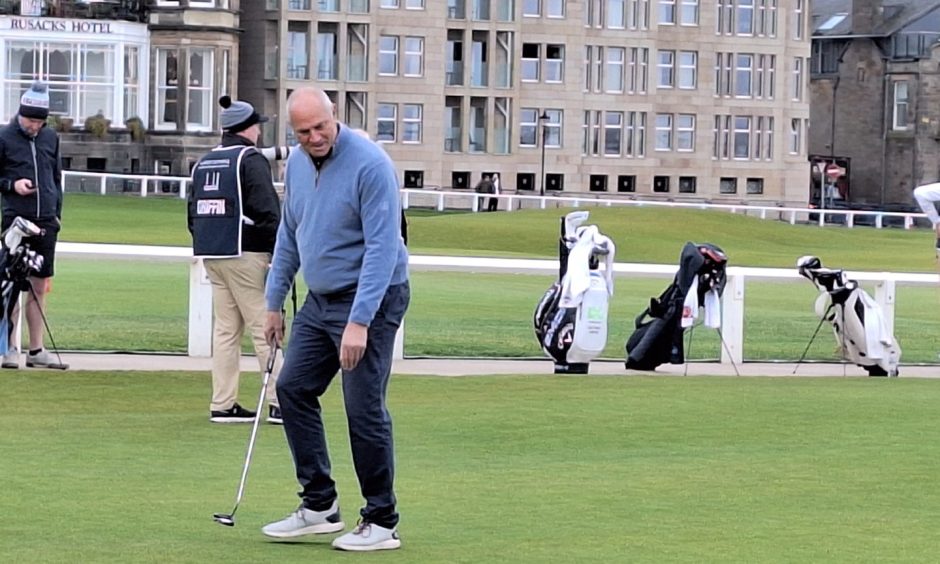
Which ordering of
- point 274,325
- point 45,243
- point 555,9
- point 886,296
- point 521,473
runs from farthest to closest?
1. point 555,9
2. point 886,296
3. point 45,243
4. point 521,473
5. point 274,325

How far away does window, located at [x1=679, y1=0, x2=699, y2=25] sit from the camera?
87.1 meters

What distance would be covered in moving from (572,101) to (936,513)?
73.5 m

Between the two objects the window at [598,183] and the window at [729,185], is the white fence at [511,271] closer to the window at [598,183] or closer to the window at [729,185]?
the window at [598,183]

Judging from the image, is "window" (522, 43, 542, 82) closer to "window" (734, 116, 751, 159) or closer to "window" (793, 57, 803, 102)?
"window" (734, 116, 751, 159)

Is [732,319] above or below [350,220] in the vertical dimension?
below

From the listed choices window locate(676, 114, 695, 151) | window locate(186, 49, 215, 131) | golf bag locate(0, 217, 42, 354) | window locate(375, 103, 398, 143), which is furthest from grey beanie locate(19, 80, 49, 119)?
window locate(676, 114, 695, 151)

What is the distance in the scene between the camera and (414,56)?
78.7 meters

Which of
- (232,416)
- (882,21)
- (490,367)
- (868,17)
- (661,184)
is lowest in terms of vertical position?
(490,367)

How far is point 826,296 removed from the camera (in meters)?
17.9

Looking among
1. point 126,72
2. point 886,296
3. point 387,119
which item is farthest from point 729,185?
point 886,296

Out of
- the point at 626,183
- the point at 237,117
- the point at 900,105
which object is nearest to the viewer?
the point at 237,117

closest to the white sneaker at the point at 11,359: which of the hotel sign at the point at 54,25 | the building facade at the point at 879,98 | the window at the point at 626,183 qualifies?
the hotel sign at the point at 54,25

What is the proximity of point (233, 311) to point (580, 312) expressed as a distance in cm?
471

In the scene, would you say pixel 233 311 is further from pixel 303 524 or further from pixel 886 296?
pixel 886 296
